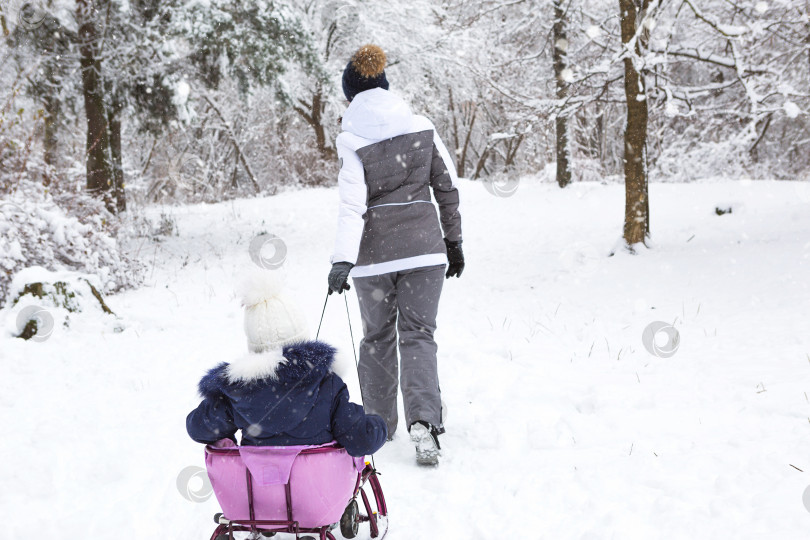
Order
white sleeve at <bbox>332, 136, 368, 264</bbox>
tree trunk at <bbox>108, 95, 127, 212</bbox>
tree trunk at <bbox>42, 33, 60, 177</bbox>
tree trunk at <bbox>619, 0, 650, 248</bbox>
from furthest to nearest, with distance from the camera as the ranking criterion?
tree trunk at <bbox>108, 95, 127, 212</bbox>, tree trunk at <bbox>42, 33, 60, 177</bbox>, tree trunk at <bbox>619, 0, 650, 248</bbox>, white sleeve at <bbox>332, 136, 368, 264</bbox>

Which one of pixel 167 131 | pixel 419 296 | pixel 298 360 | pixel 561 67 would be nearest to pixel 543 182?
pixel 561 67

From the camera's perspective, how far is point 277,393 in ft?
7.12

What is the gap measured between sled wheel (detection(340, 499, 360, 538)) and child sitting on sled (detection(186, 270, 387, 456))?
0.38 meters

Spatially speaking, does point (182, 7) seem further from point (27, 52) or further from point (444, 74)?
point (444, 74)

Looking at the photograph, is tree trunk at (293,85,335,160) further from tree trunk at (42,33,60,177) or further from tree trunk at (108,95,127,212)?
tree trunk at (42,33,60,177)

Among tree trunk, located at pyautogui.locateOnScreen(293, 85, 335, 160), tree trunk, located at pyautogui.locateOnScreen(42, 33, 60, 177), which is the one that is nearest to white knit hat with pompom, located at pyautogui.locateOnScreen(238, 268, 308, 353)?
tree trunk, located at pyautogui.locateOnScreen(42, 33, 60, 177)

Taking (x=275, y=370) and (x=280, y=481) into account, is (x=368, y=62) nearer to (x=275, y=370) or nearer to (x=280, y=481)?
(x=275, y=370)

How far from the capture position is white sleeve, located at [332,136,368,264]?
119 inches

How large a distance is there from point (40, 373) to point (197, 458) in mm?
2001

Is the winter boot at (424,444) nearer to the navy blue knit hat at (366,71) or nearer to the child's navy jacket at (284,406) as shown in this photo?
the child's navy jacket at (284,406)

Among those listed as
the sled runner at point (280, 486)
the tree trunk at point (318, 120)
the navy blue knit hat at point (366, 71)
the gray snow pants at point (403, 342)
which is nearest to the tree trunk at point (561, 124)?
the tree trunk at point (318, 120)

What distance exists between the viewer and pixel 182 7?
8641 mm

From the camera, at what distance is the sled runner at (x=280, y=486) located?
2127 mm

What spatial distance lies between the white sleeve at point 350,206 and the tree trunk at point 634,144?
19.2ft
